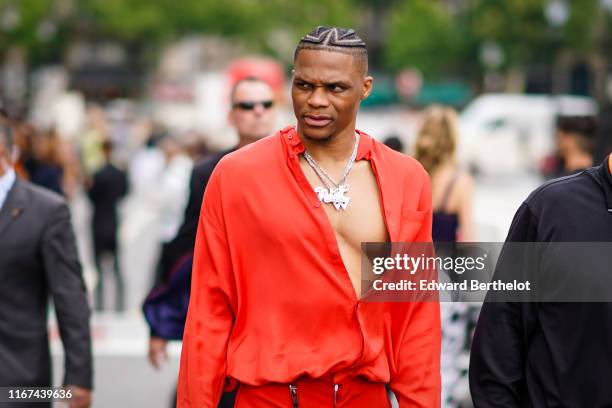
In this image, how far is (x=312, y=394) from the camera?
12.5 feet

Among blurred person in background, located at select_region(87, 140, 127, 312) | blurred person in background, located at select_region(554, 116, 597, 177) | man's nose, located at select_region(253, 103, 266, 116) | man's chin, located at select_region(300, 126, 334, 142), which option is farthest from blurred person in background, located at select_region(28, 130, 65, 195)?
man's chin, located at select_region(300, 126, 334, 142)

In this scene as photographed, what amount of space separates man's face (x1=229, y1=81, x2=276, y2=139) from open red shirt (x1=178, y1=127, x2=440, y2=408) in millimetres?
2094

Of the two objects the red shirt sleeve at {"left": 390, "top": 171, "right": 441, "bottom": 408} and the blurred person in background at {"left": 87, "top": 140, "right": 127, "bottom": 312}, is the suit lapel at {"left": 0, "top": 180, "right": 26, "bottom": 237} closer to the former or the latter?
the red shirt sleeve at {"left": 390, "top": 171, "right": 441, "bottom": 408}

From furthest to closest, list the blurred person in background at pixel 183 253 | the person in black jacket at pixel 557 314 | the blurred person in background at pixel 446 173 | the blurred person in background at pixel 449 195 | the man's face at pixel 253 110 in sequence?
the blurred person in background at pixel 446 173 → the blurred person in background at pixel 449 195 → the man's face at pixel 253 110 → the blurred person in background at pixel 183 253 → the person in black jacket at pixel 557 314

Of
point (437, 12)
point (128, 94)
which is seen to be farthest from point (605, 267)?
point (128, 94)

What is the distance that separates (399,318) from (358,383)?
24 cm

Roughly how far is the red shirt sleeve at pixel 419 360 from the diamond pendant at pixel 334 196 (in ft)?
0.82

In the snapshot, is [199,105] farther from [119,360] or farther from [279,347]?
[279,347]

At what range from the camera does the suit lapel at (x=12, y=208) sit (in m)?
4.93

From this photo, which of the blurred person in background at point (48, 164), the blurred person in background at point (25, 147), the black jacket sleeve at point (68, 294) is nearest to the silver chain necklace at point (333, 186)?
the black jacket sleeve at point (68, 294)

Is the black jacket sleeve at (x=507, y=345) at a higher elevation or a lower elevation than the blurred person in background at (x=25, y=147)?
lower

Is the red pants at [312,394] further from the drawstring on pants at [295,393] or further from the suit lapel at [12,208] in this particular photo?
the suit lapel at [12,208]

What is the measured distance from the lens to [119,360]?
10750mm

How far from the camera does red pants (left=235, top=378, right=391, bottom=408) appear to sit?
380 centimetres
